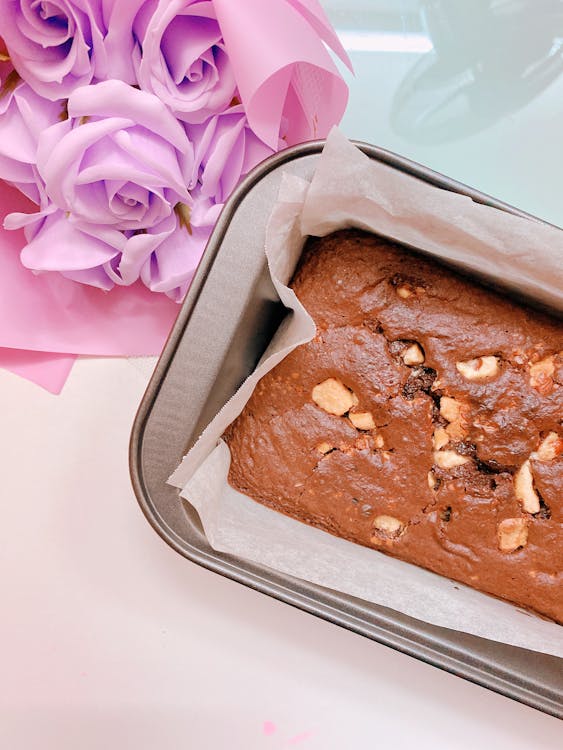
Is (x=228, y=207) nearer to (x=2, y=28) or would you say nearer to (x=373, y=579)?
(x=2, y=28)

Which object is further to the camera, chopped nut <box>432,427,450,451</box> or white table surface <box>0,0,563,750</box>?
white table surface <box>0,0,563,750</box>

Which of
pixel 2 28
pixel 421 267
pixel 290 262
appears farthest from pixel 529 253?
pixel 2 28

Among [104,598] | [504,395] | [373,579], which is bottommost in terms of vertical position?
[104,598]

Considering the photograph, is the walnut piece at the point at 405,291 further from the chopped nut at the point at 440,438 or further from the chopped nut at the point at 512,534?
the chopped nut at the point at 512,534

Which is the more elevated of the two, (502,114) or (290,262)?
(502,114)

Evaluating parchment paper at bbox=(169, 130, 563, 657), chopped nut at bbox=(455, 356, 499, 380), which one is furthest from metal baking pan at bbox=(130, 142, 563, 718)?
chopped nut at bbox=(455, 356, 499, 380)

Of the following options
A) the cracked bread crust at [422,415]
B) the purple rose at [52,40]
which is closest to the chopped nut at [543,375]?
the cracked bread crust at [422,415]

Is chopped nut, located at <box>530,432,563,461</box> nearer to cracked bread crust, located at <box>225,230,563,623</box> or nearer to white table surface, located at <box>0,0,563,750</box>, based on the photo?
cracked bread crust, located at <box>225,230,563,623</box>
